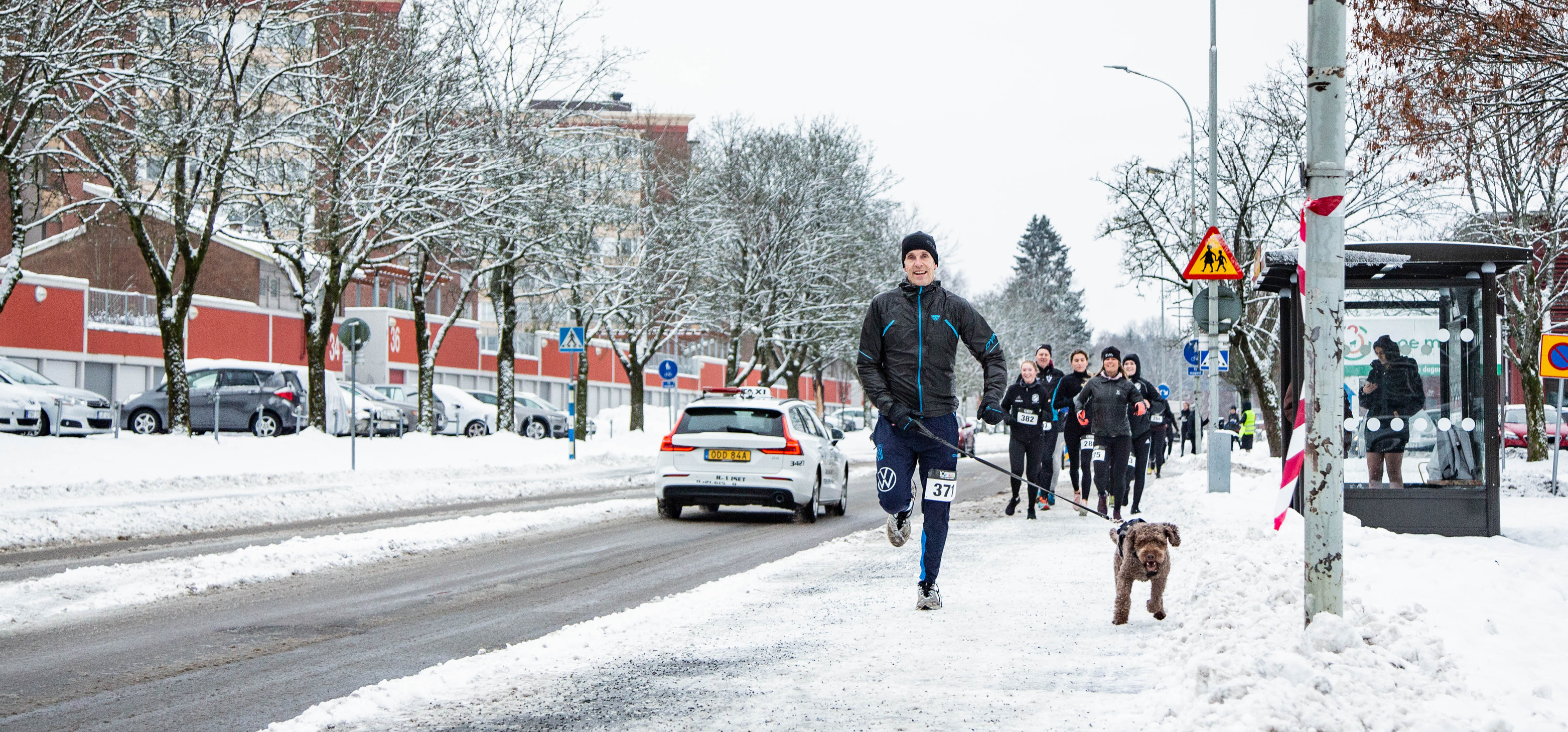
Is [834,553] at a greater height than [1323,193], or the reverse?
A: [1323,193]

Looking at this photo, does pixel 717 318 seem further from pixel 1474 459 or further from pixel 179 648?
pixel 179 648

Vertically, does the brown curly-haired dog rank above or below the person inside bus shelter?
below

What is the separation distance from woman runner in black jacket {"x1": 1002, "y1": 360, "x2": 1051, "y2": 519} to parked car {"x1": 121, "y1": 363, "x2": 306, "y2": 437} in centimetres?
2077

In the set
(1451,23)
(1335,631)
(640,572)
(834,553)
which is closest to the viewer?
(1335,631)

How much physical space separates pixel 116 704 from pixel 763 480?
1011 cm

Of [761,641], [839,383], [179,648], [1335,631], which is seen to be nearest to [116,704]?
[179,648]

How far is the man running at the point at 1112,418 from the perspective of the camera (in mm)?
14086

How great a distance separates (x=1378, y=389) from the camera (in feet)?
39.3

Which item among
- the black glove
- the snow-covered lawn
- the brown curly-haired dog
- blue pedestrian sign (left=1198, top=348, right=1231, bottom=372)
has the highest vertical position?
blue pedestrian sign (left=1198, top=348, right=1231, bottom=372)

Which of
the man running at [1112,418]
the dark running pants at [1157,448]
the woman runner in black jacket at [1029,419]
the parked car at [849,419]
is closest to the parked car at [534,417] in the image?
the dark running pants at [1157,448]

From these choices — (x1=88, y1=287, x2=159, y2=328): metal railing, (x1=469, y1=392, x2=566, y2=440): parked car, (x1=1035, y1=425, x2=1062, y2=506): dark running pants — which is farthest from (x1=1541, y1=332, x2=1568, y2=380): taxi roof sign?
(x1=88, y1=287, x2=159, y2=328): metal railing

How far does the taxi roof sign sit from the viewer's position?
2172 cm

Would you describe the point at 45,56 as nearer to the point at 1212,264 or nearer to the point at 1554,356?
the point at 1212,264

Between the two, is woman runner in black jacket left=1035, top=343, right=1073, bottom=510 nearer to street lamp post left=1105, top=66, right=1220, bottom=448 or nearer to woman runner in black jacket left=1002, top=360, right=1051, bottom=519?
woman runner in black jacket left=1002, top=360, right=1051, bottom=519
